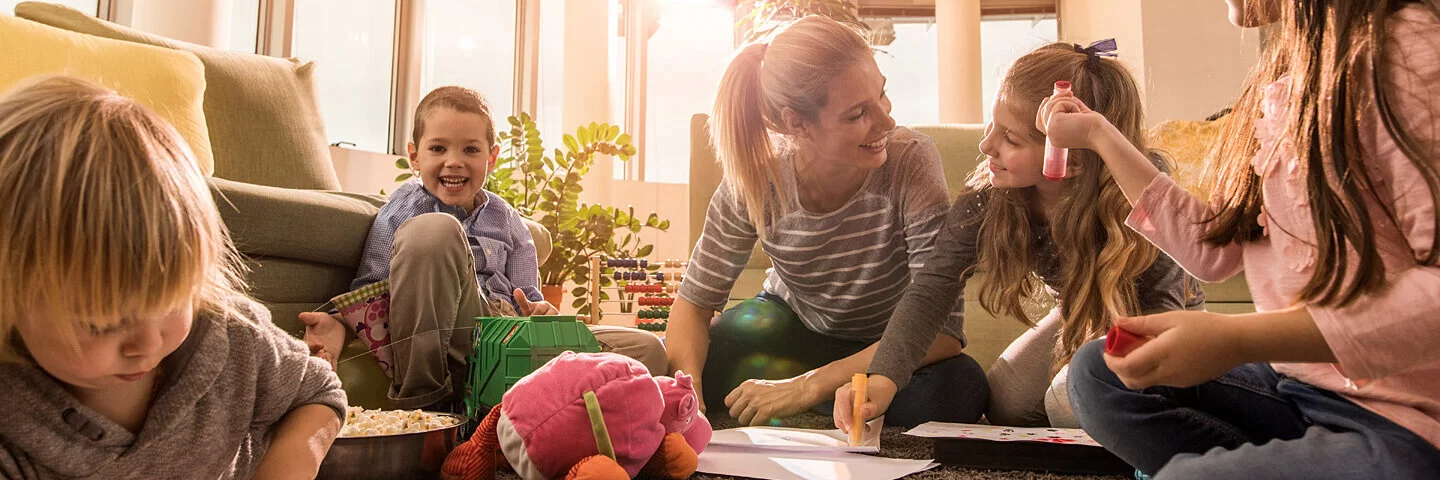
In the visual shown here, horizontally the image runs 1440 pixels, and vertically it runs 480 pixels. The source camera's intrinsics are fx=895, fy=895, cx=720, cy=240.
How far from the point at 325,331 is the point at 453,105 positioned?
628 millimetres

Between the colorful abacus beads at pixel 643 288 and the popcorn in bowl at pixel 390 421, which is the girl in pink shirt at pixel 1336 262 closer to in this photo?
the popcorn in bowl at pixel 390 421

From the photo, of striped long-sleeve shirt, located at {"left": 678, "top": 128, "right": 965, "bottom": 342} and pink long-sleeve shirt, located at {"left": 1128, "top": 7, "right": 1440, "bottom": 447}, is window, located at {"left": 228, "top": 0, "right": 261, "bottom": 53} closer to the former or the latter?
striped long-sleeve shirt, located at {"left": 678, "top": 128, "right": 965, "bottom": 342}

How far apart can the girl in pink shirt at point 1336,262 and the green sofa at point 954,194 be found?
1271mm

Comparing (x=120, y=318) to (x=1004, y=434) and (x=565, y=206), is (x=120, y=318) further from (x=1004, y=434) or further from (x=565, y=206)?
(x=565, y=206)

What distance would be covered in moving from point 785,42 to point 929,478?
0.65 metres

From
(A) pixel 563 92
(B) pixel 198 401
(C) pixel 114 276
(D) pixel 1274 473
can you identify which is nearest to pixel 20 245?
(C) pixel 114 276

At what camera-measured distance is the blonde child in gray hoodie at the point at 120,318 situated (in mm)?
491

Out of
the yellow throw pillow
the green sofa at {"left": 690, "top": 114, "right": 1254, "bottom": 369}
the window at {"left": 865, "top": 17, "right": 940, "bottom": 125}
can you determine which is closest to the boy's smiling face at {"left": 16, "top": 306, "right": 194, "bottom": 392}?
the yellow throw pillow

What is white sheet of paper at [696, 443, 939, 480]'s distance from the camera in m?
0.96

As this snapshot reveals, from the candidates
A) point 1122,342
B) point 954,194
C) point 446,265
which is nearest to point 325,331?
point 446,265

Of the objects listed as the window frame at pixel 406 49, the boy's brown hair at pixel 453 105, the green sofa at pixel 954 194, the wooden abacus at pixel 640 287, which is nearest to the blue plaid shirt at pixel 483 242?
the boy's brown hair at pixel 453 105

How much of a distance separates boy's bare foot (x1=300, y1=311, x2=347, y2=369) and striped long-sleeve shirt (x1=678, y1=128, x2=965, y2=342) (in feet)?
1.72

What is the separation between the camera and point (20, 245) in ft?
1.58

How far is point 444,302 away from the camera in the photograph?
125 centimetres
